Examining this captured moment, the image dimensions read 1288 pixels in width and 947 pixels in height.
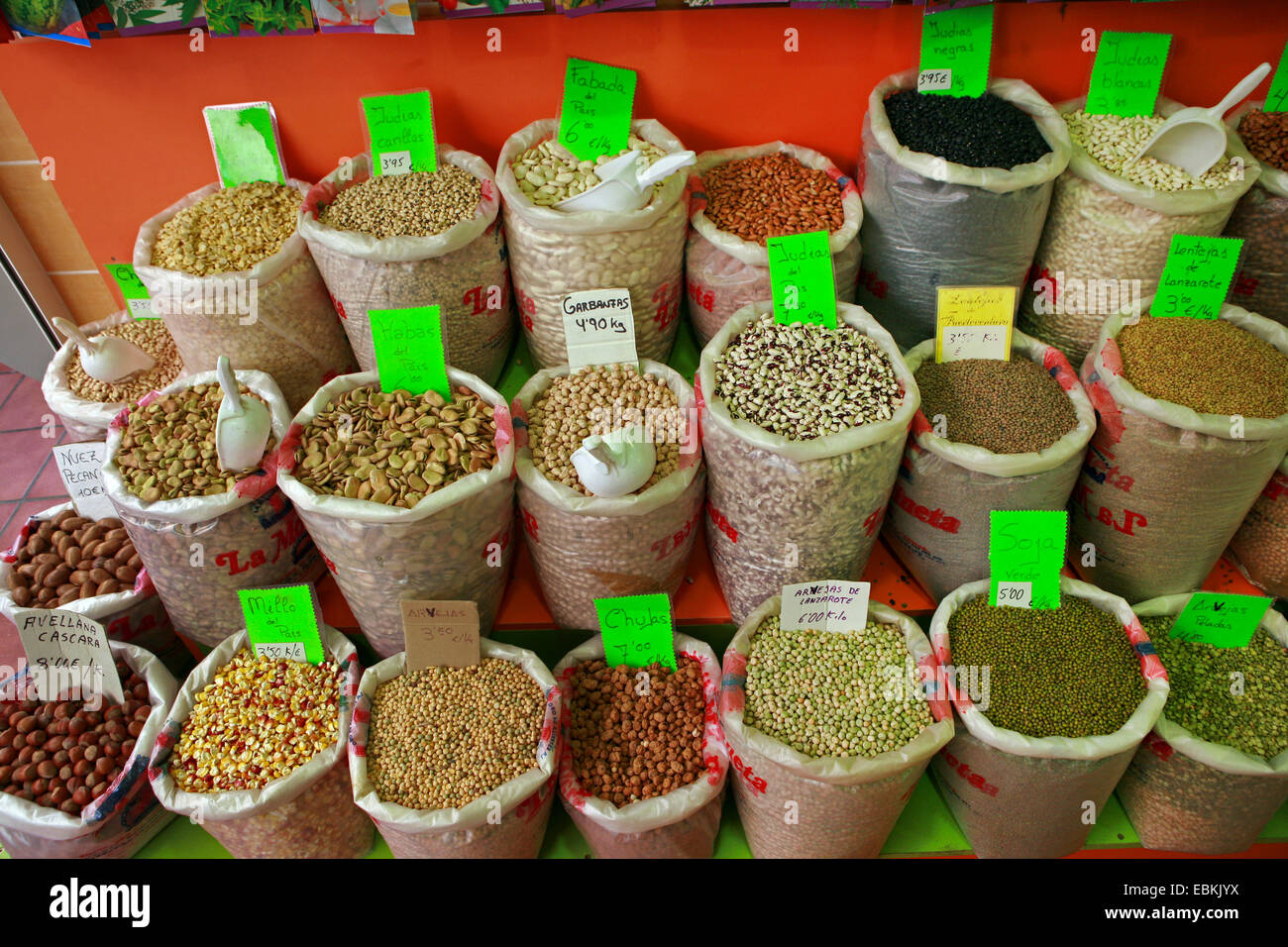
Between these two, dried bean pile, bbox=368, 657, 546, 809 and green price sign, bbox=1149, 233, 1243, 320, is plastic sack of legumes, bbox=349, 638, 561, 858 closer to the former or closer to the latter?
dried bean pile, bbox=368, 657, 546, 809

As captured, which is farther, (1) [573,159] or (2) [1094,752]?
(1) [573,159]

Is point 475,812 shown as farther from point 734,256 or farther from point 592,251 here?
point 734,256

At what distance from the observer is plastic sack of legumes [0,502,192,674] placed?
5.31ft

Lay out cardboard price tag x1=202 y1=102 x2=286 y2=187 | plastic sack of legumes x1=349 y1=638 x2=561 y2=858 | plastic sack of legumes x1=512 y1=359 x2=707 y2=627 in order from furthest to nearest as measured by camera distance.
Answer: cardboard price tag x1=202 y1=102 x2=286 y2=187, plastic sack of legumes x1=512 y1=359 x2=707 y2=627, plastic sack of legumes x1=349 y1=638 x2=561 y2=858

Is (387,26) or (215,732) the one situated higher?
(387,26)

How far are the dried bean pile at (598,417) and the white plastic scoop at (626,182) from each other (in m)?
0.32

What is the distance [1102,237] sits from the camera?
5.37ft

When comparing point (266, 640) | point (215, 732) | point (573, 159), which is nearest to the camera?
point (215, 732)

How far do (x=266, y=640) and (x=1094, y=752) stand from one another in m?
1.53

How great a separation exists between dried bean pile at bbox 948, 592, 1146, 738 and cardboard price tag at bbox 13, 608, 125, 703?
64.8 inches

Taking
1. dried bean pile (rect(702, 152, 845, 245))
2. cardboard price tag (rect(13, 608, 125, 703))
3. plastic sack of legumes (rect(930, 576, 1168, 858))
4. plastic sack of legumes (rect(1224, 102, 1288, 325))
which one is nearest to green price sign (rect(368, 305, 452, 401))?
dried bean pile (rect(702, 152, 845, 245))
